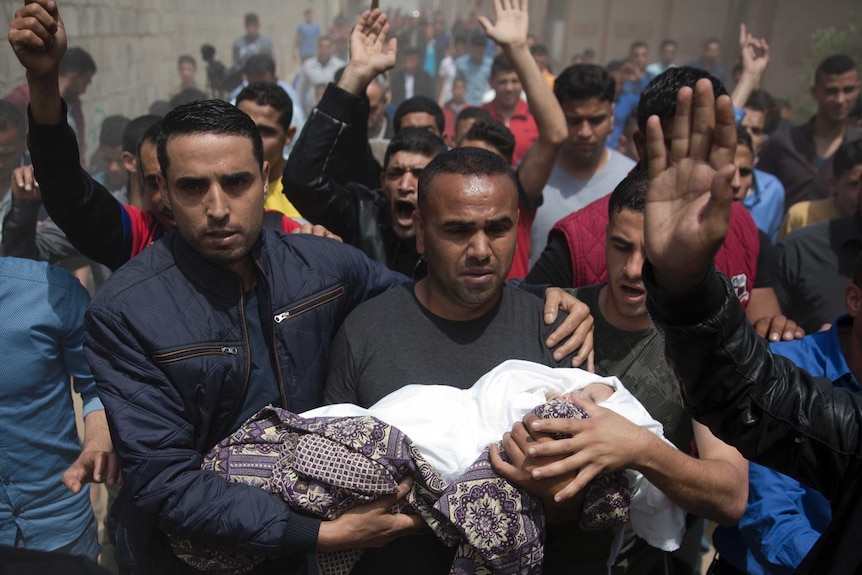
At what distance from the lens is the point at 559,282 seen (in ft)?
9.91

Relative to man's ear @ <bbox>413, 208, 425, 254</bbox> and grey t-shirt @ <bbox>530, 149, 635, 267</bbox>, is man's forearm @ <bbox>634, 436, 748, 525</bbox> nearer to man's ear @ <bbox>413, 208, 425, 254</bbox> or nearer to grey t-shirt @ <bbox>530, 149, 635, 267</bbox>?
man's ear @ <bbox>413, 208, 425, 254</bbox>

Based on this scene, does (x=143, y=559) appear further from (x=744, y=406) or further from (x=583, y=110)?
(x=583, y=110)

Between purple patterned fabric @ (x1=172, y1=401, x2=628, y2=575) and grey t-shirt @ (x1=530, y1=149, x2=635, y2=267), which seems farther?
grey t-shirt @ (x1=530, y1=149, x2=635, y2=267)

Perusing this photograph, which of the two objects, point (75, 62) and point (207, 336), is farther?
point (75, 62)

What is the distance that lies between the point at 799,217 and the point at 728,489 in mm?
2885

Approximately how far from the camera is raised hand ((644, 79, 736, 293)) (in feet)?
4.66

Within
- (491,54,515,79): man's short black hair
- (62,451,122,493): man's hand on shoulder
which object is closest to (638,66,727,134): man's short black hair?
(62,451,122,493): man's hand on shoulder

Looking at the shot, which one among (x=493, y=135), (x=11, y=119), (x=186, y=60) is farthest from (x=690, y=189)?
(x=186, y=60)

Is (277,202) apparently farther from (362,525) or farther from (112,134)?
(112,134)

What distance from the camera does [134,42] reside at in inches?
362

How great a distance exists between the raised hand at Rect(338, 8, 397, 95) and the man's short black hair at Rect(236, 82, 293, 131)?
83cm

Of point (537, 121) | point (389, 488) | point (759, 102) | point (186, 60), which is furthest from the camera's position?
point (186, 60)

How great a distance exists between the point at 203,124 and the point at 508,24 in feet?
6.46

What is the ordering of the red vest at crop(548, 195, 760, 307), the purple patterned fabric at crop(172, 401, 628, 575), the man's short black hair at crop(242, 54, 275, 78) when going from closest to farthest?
the purple patterned fabric at crop(172, 401, 628, 575) → the red vest at crop(548, 195, 760, 307) → the man's short black hair at crop(242, 54, 275, 78)
